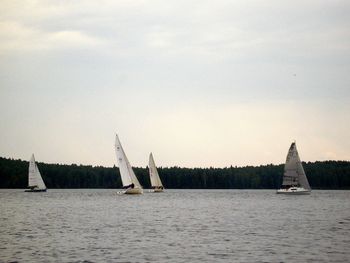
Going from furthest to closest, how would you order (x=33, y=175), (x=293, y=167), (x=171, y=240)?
(x=33, y=175) → (x=293, y=167) → (x=171, y=240)

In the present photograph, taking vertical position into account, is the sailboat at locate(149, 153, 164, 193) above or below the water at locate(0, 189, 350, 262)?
above

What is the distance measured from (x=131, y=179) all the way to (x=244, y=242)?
8504 centimetres

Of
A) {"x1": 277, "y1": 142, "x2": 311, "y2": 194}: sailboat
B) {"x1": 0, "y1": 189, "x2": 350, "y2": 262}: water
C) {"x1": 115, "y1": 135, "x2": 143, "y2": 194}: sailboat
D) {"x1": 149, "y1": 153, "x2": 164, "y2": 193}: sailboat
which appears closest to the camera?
{"x1": 0, "y1": 189, "x2": 350, "y2": 262}: water

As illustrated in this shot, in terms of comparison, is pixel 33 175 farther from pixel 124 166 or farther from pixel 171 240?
pixel 171 240

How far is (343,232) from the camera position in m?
55.7

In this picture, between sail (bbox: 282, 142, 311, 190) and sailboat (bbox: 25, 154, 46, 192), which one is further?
sailboat (bbox: 25, 154, 46, 192)

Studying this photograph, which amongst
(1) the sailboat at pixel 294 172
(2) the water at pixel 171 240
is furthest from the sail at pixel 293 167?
(2) the water at pixel 171 240

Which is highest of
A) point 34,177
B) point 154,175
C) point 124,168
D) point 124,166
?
point 124,166

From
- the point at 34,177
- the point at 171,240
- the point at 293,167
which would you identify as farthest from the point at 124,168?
the point at 171,240

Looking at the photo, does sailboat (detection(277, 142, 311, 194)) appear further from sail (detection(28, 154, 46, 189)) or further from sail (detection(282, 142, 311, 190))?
sail (detection(28, 154, 46, 189))

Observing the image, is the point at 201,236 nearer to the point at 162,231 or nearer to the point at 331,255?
the point at 162,231

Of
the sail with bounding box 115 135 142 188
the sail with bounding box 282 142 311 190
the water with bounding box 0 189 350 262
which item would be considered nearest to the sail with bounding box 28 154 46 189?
the sail with bounding box 115 135 142 188

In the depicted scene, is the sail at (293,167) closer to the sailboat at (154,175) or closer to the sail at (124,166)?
the sail at (124,166)

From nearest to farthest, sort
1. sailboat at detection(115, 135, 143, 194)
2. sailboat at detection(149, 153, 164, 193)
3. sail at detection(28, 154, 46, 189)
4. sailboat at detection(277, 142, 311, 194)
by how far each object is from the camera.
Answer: sailboat at detection(115, 135, 143, 194)
sailboat at detection(277, 142, 311, 194)
sail at detection(28, 154, 46, 189)
sailboat at detection(149, 153, 164, 193)
